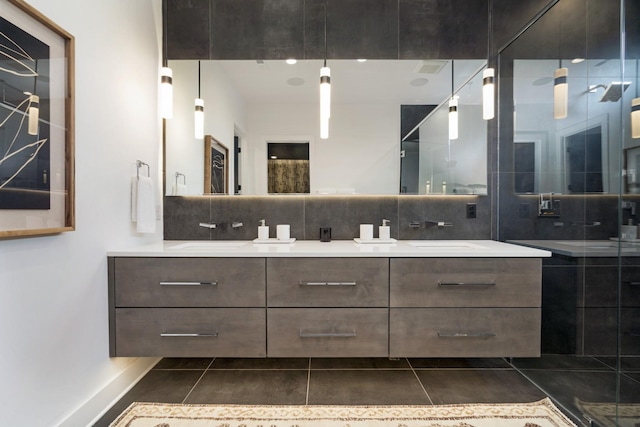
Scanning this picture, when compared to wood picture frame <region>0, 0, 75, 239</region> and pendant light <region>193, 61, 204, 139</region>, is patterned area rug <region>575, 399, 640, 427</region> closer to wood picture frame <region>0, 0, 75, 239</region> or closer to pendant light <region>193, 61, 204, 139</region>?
wood picture frame <region>0, 0, 75, 239</region>

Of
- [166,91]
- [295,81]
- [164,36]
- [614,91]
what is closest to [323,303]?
[295,81]

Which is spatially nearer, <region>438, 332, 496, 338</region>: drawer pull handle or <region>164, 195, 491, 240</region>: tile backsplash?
<region>438, 332, 496, 338</region>: drawer pull handle

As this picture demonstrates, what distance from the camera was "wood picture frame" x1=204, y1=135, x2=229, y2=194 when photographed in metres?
2.29

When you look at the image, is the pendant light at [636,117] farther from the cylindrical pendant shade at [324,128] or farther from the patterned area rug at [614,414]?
the cylindrical pendant shade at [324,128]

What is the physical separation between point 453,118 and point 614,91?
90 centimetres

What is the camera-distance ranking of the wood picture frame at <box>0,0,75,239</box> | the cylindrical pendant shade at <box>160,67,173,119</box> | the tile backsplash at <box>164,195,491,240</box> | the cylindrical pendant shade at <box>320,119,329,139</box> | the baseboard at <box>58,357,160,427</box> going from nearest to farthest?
1. the wood picture frame at <box>0,0,75,239</box>
2. the baseboard at <box>58,357,160,427</box>
3. the cylindrical pendant shade at <box>160,67,173,119</box>
4. the cylindrical pendant shade at <box>320,119,329,139</box>
5. the tile backsplash at <box>164,195,491,240</box>

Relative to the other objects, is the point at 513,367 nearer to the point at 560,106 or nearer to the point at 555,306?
the point at 555,306

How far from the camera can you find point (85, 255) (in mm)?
1497

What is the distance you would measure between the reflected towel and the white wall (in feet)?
0.13

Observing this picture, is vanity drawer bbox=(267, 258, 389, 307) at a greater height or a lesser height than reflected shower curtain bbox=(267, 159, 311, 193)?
lesser

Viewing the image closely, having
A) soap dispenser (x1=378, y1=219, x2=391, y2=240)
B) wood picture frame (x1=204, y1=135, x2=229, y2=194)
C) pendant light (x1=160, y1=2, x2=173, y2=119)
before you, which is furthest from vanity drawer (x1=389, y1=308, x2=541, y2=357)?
pendant light (x1=160, y1=2, x2=173, y2=119)

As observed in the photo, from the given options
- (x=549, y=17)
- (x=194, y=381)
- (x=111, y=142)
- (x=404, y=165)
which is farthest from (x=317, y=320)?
(x=549, y=17)

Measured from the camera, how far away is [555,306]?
1.75 meters

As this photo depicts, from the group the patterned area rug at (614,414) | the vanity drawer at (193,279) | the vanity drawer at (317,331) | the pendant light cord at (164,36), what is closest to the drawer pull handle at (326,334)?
the vanity drawer at (317,331)
